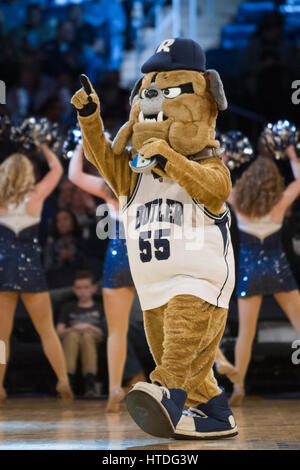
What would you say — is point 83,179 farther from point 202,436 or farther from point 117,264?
point 202,436

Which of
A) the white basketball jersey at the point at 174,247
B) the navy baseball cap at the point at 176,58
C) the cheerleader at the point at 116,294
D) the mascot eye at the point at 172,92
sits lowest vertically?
the cheerleader at the point at 116,294

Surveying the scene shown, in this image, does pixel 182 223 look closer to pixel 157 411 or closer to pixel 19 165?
pixel 157 411

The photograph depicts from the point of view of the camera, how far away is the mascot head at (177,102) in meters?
3.21

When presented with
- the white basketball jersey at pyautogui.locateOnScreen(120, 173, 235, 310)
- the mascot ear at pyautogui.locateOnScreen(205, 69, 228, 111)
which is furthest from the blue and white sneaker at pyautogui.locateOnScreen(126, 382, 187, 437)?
the mascot ear at pyautogui.locateOnScreen(205, 69, 228, 111)

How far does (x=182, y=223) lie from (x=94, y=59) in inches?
246

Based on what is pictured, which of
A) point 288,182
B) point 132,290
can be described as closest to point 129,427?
point 132,290

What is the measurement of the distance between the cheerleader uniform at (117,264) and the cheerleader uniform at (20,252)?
1.44 feet

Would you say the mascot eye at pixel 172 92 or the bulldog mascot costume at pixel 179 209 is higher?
the mascot eye at pixel 172 92

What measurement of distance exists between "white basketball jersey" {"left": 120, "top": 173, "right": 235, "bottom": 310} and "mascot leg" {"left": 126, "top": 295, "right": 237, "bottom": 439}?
61 millimetres

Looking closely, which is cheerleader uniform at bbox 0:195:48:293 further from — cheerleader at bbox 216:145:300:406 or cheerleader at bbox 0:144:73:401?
cheerleader at bbox 216:145:300:406

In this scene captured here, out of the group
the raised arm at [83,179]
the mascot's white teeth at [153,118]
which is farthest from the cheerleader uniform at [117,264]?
the mascot's white teeth at [153,118]

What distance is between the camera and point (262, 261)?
4969mm

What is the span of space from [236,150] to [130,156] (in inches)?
68.1

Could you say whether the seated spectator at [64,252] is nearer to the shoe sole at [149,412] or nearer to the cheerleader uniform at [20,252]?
the cheerleader uniform at [20,252]
